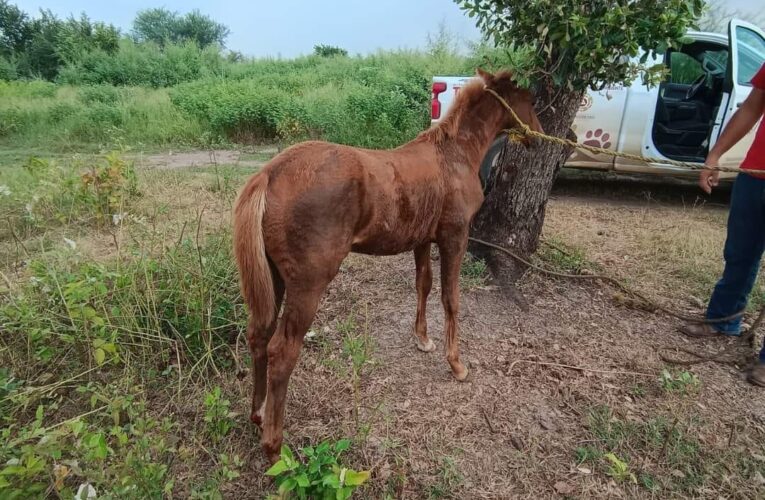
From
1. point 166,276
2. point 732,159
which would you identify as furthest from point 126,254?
point 732,159

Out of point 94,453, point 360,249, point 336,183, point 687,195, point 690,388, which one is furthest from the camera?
point 687,195

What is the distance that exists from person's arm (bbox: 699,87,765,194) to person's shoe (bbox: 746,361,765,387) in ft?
3.92

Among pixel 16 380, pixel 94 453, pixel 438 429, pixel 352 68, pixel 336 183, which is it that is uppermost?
pixel 352 68

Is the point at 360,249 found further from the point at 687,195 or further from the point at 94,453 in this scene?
the point at 687,195

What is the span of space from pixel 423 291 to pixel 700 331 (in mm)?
2108

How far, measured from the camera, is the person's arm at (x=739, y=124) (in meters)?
2.71

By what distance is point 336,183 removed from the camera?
190 centimetres

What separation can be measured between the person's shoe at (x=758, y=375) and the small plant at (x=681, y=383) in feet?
1.35

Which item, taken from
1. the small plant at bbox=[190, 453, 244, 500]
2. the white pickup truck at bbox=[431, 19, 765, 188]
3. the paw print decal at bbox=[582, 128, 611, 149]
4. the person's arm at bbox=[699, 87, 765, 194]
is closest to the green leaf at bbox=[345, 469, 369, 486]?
the small plant at bbox=[190, 453, 244, 500]

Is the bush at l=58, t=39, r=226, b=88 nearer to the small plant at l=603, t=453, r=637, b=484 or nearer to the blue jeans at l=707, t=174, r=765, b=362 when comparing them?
the blue jeans at l=707, t=174, r=765, b=362

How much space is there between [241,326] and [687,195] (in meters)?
7.09

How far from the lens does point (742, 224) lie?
2.83m

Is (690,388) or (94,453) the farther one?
(690,388)

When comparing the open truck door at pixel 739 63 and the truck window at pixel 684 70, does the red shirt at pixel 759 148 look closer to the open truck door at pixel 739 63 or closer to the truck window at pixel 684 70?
the open truck door at pixel 739 63
